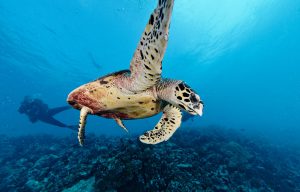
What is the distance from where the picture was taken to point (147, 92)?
290cm

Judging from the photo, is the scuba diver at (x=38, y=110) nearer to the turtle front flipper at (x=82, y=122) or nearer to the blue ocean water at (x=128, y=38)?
the blue ocean water at (x=128, y=38)

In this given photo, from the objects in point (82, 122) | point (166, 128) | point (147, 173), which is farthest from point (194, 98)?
point (147, 173)

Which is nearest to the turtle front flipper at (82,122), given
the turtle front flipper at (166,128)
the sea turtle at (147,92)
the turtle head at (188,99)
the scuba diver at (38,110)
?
the sea turtle at (147,92)

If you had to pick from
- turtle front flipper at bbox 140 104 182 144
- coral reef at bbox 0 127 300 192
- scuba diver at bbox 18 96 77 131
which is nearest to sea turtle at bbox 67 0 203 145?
turtle front flipper at bbox 140 104 182 144

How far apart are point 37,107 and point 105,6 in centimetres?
1541

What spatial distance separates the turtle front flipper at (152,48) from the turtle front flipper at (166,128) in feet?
3.12

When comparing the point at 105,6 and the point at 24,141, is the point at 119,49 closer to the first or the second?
the point at 105,6

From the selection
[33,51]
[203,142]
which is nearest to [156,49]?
[203,142]

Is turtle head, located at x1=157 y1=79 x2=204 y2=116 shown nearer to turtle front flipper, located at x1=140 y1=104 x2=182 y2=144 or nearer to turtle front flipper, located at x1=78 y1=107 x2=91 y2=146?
turtle front flipper, located at x1=140 y1=104 x2=182 y2=144

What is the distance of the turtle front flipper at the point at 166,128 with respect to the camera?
3.10 meters

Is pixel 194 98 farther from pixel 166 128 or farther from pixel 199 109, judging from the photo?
pixel 166 128

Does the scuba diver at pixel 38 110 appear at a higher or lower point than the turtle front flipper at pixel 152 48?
higher

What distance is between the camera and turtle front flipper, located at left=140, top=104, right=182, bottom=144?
3102 millimetres

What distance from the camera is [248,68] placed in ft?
234
